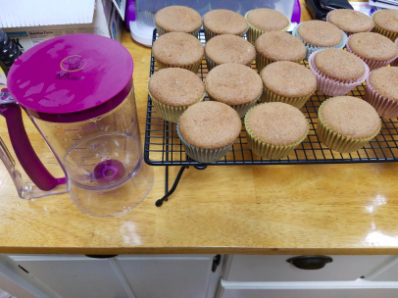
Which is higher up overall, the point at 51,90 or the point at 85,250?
the point at 51,90

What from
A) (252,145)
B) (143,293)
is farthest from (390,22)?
(143,293)

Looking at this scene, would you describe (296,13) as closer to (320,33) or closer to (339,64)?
(320,33)

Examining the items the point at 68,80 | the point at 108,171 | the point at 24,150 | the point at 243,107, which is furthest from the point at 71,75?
the point at 243,107

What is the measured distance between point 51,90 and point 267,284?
78cm

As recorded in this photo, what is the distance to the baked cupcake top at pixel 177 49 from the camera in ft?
2.42

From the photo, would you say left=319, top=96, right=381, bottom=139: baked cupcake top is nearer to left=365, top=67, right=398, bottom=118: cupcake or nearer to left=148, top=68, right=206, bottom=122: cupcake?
left=365, top=67, right=398, bottom=118: cupcake

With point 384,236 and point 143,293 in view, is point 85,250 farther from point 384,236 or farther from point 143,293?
point 384,236

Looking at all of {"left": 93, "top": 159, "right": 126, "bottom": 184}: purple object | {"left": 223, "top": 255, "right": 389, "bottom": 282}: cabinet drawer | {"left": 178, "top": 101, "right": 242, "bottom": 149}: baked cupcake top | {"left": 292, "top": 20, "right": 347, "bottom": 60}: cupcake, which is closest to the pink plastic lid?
{"left": 178, "top": 101, "right": 242, "bottom": 149}: baked cupcake top

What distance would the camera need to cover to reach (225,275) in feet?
2.61

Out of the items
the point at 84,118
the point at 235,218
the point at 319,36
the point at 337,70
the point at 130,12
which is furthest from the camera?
the point at 130,12

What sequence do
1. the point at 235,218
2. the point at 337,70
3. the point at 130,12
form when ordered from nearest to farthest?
the point at 235,218, the point at 337,70, the point at 130,12

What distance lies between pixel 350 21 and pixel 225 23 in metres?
0.40

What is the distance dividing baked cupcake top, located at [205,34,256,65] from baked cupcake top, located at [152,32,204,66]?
3 cm

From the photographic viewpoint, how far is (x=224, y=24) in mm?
859
